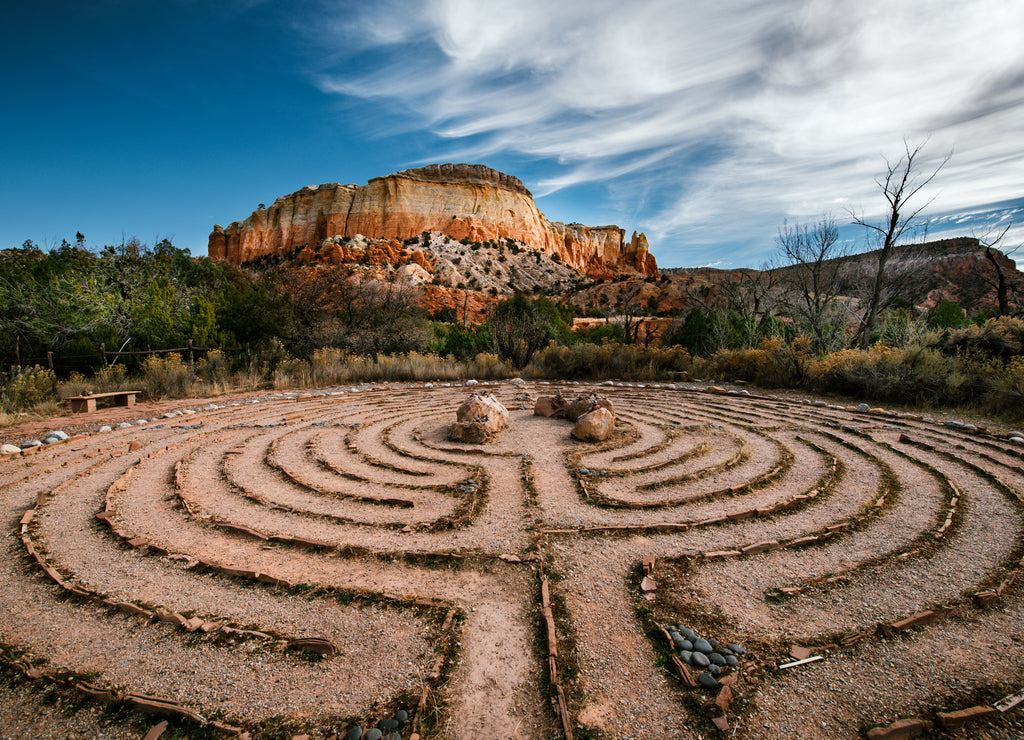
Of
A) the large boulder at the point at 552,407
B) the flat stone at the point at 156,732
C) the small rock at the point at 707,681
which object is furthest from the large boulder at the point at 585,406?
the flat stone at the point at 156,732

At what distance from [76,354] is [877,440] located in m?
18.7

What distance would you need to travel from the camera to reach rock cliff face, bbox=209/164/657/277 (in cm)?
6397

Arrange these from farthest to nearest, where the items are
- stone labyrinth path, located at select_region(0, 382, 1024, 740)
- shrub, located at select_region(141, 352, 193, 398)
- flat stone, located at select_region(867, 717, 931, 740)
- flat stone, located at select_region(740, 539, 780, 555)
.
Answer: shrub, located at select_region(141, 352, 193, 398)
flat stone, located at select_region(740, 539, 780, 555)
stone labyrinth path, located at select_region(0, 382, 1024, 740)
flat stone, located at select_region(867, 717, 931, 740)

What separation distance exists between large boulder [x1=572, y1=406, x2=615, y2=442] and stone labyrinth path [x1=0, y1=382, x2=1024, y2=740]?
593mm

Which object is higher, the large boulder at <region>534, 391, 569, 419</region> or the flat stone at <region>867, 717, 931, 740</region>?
the large boulder at <region>534, 391, 569, 419</region>

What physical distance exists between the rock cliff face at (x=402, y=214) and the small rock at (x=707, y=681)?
209ft

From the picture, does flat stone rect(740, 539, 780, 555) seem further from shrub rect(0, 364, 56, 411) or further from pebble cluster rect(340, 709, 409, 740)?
shrub rect(0, 364, 56, 411)

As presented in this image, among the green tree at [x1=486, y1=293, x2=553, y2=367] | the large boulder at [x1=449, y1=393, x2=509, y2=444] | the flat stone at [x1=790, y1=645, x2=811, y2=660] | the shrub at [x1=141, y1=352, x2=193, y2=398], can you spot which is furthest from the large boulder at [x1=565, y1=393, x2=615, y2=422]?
the shrub at [x1=141, y1=352, x2=193, y2=398]

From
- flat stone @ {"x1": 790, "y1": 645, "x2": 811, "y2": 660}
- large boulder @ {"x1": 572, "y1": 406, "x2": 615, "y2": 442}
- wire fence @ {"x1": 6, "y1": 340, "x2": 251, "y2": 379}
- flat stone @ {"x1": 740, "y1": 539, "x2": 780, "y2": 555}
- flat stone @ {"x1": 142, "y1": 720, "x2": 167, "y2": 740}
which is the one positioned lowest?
flat stone @ {"x1": 790, "y1": 645, "x2": 811, "y2": 660}

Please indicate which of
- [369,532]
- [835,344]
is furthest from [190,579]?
[835,344]

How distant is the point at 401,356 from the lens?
16.1 metres

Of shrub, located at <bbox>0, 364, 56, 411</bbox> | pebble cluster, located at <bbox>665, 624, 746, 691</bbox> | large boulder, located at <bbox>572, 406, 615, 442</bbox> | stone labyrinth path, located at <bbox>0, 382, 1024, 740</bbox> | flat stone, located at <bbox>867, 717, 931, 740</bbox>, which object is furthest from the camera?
shrub, located at <bbox>0, 364, 56, 411</bbox>

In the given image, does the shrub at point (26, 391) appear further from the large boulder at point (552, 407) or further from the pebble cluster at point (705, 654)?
the pebble cluster at point (705, 654)

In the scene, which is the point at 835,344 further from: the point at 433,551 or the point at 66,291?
the point at 66,291
